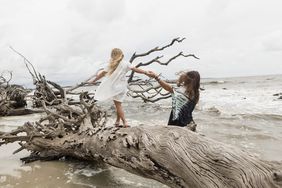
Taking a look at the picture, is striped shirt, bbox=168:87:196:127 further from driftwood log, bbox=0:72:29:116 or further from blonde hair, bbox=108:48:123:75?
driftwood log, bbox=0:72:29:116

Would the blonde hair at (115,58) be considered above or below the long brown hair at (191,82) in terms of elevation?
above

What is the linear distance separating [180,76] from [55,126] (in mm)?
2867

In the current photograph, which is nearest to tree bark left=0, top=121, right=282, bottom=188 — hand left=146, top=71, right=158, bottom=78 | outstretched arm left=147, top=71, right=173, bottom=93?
outstretched arm left=147, top=71, right=173, bottom=93

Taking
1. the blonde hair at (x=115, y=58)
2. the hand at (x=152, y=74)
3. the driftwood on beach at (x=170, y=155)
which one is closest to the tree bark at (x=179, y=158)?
the driftwood on beach at (x=170, y=155)

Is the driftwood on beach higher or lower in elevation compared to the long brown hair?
lower

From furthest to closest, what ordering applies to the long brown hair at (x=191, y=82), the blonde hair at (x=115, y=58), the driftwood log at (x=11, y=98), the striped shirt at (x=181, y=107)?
the driftwood log at (x=11, y=98) < the blonde hair at (x=115, y=58) < the striped shirt at (x=181, y=107) < the long brown hair at (x=191, y=82)

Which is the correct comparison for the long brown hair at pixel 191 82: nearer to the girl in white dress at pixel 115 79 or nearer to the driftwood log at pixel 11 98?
the girl in white dress at pixel 115 79

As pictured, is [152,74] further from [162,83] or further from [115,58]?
[115,58]

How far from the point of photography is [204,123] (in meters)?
10.2

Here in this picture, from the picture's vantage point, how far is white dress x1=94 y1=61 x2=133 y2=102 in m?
5.20

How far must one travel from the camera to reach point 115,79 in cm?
522

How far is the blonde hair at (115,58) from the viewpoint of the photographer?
5.18m

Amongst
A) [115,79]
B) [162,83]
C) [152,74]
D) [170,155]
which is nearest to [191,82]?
[162,83]

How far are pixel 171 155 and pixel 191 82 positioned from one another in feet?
4.02
